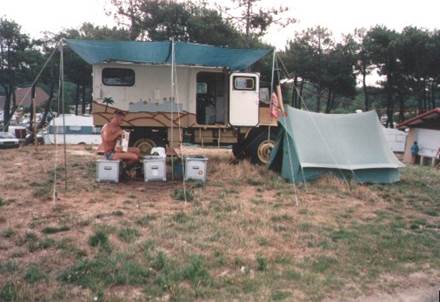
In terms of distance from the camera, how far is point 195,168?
950 centimetres

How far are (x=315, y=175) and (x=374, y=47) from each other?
22.4 m

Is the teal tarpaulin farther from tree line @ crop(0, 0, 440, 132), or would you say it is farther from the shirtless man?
tree line @ crop(0, 0, 440, 132)

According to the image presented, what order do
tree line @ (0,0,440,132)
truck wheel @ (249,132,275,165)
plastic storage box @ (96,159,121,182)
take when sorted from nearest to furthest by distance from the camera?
plastic storage box @ (96,159,121,182) → truck wheel @ (249,132,275,165) → tree line @ (0,0,440,132)

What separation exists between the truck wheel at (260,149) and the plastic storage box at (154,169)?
366 centimetres

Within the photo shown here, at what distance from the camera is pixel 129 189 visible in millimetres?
8727

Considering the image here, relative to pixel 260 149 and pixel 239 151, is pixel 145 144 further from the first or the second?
pixel 260 149

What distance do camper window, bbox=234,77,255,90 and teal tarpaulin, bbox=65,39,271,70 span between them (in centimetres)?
116

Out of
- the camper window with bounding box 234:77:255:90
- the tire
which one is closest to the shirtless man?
the camper window with bounding box 234:77:255:90

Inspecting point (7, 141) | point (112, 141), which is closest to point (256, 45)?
point (7, 141)

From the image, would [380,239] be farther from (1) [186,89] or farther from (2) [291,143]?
(1) [186,89]

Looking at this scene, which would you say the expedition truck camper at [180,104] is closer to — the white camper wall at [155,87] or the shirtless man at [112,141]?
the white camper wall at [155,87]

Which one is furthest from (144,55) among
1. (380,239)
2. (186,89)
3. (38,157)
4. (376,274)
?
(376,274)

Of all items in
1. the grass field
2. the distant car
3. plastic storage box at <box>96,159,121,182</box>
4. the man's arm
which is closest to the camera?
the grass field

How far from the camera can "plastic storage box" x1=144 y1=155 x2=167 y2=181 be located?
367 inches
